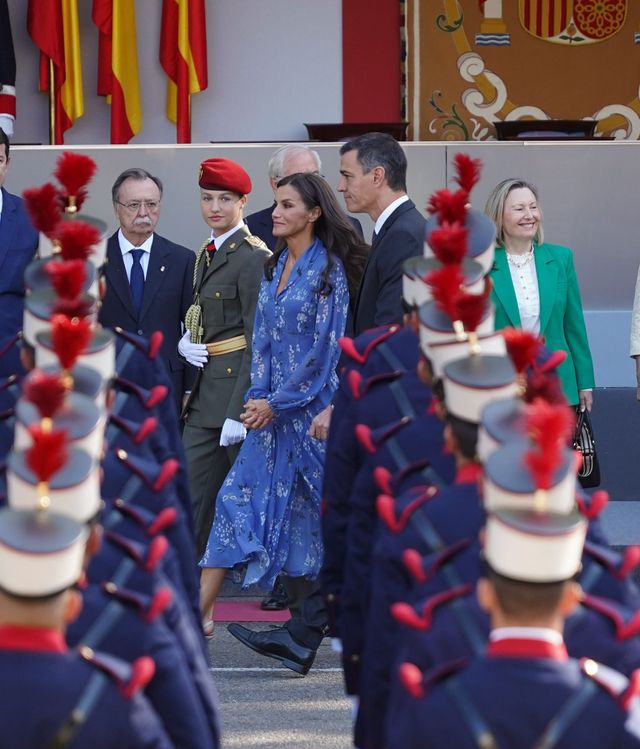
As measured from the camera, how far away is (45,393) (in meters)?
2.97

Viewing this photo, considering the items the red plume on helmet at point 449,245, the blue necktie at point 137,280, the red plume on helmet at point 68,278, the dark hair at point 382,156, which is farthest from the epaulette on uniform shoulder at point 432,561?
the blue necktie at point 137,280

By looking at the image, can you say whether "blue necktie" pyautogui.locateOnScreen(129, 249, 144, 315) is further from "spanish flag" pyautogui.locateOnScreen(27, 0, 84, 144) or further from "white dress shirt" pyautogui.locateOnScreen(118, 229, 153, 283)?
"spanish flag" pyautogui.locateOnScreen(27, 0, 84, 144)

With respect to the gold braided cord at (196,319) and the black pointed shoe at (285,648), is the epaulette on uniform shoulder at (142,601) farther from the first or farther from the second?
the gold braided cord at (196,319)

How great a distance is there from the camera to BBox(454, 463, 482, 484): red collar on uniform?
10.7 ft

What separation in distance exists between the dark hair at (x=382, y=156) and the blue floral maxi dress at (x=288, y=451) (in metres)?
0.35

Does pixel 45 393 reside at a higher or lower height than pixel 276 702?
higher

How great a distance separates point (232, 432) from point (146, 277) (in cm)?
99

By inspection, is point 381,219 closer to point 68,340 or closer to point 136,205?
point 136,205

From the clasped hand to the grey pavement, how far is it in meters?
0.85

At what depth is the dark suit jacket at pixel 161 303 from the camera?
6.94 m

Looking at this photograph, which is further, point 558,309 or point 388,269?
point 558,309

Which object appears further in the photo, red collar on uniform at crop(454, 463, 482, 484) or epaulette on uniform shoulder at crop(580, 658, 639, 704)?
red collar on uniform at crop(454, 463, 482, 484)

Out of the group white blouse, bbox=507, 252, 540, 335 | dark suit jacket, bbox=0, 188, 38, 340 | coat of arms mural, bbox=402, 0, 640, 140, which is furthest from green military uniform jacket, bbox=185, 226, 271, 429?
coat of arms mural, bbox=402, 0, 640, 140

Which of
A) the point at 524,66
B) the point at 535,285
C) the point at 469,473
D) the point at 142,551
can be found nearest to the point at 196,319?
the point at 535,285
